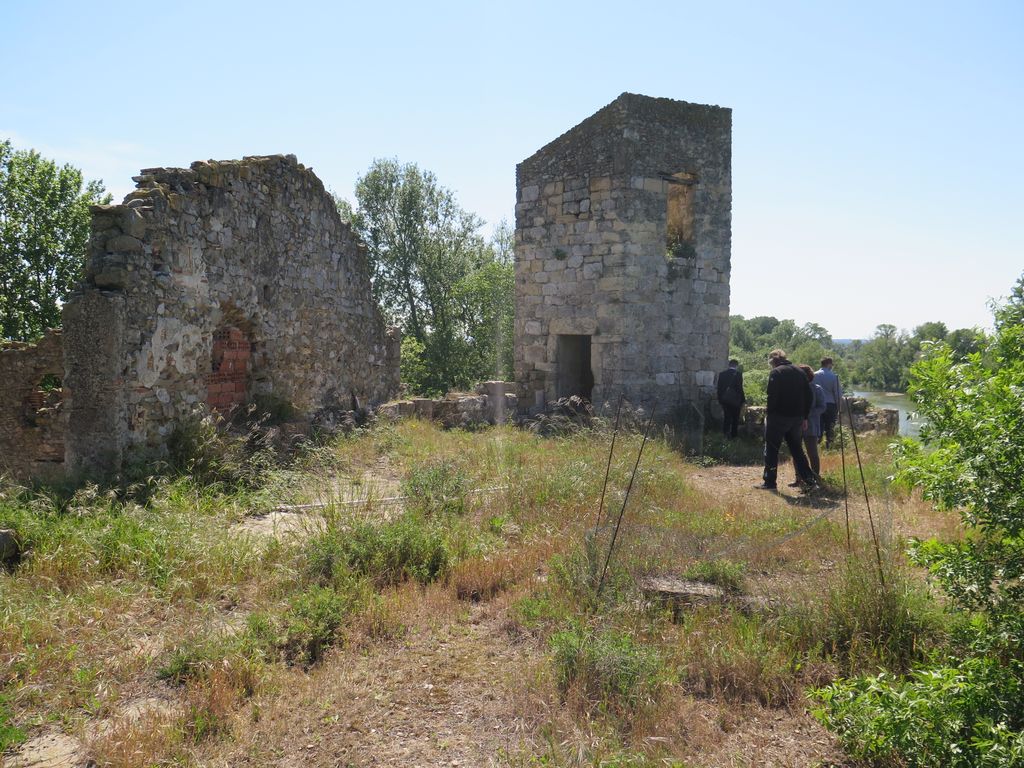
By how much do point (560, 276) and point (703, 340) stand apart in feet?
9.08

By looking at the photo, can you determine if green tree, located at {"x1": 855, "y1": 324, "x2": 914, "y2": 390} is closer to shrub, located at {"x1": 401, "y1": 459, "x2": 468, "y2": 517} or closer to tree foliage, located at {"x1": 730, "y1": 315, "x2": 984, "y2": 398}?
tree foliage, located at {"x1": 730, "y1": 315, "x2": 984, "y2": 398}

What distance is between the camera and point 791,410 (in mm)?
7895

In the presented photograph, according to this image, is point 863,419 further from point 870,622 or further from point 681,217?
point 870,622

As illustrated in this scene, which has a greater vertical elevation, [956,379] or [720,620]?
[956,379]

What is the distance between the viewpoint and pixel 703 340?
1215cm

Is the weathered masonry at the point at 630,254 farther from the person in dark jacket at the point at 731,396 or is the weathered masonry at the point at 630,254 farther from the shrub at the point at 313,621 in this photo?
the shrub at the point at 313,621

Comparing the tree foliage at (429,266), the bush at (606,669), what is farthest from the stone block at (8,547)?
the tree foliage at (429,266)

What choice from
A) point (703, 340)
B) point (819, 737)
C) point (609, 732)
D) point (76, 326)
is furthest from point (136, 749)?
point (703, 340)

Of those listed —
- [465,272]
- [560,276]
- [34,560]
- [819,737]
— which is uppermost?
[465,272]

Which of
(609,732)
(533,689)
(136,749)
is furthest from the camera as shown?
(533,689)

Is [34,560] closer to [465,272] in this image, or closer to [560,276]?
[560,276]

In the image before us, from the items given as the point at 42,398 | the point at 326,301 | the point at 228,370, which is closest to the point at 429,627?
the point at 228,370

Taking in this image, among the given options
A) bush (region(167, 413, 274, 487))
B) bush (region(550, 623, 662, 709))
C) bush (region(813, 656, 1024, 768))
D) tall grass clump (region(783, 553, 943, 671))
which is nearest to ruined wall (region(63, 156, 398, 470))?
bush (region(167, 413, 274, 487))

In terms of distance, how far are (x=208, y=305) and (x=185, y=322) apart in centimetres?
42
